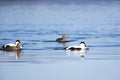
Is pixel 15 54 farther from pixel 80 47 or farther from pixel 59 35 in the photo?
pixel 59 35

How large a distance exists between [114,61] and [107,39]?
1.33m

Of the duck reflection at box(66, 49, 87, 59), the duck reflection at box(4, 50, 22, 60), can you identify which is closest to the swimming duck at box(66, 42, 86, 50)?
the duck reflection at box(66, 49, 87, 59)

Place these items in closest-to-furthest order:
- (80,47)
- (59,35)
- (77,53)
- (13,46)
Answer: (77,53) < (80,47) < (13,46) < (59,35)

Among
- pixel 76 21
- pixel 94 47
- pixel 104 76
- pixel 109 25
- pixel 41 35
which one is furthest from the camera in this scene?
pixel 76 21

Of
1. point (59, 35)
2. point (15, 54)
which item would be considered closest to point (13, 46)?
point (15, 54)

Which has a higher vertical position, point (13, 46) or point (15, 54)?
point (13, 46)

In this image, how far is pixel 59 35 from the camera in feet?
26.6

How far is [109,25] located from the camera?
333 inches

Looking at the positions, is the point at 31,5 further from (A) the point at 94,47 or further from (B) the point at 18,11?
(A) the point at 94,47

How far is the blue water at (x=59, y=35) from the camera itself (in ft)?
19.6

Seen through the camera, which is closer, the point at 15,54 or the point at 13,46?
the point at 15,54

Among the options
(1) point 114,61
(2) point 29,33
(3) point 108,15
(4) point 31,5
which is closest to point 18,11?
(4) point 31,5

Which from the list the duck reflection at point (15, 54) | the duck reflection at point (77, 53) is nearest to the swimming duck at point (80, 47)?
the duck reflection at point (77, 53)

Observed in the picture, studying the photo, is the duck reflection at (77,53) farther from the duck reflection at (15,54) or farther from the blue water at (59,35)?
the duck reflection at (15,54)
